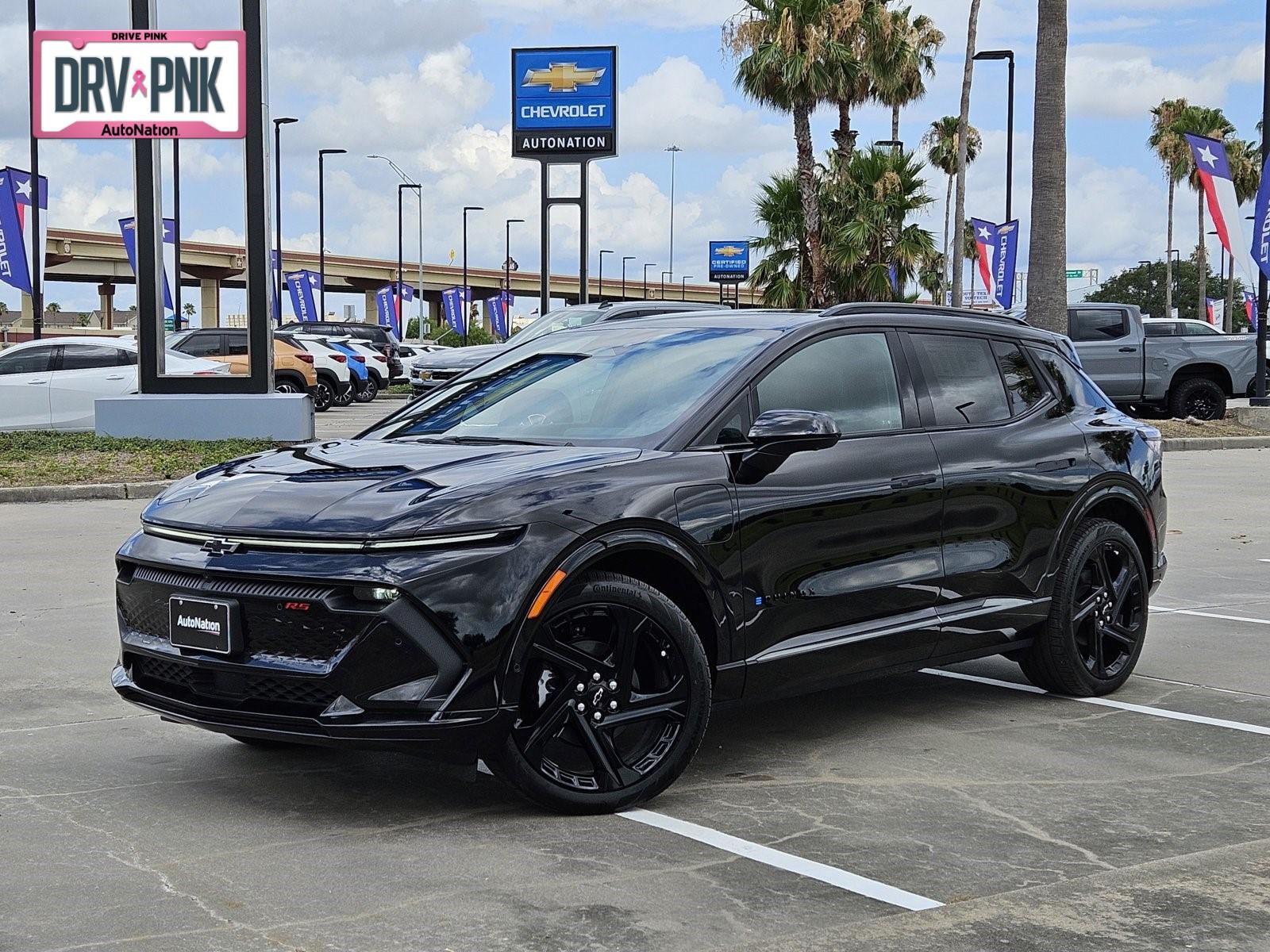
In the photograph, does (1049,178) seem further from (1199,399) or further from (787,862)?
(787,862)

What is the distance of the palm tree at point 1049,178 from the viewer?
2038 cm

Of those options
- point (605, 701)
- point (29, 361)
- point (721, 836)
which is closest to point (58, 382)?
point (29, 361)

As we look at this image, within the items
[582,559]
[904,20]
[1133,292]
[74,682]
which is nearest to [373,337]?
[904,20]

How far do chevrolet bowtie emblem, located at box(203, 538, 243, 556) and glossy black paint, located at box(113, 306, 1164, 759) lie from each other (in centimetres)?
2

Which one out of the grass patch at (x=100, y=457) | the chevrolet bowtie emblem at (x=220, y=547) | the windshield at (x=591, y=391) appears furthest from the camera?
the grass patch at (x=100, y=457)

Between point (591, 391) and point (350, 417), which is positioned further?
point (350, 417)

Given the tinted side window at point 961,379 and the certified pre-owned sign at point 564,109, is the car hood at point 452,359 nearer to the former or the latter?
the certified pre-owned sign at point 564,109

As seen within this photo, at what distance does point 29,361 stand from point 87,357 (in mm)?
753

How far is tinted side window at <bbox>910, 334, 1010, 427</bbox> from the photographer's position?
653cm

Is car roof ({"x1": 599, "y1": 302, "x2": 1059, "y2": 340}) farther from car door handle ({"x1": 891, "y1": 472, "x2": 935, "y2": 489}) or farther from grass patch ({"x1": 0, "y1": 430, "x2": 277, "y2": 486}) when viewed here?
grass patch ({"x1": 0, "y1": 430, "x2": 277, "y2": 486})

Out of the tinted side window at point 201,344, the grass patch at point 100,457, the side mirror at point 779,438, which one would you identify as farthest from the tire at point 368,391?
the side mirror at point 779,438

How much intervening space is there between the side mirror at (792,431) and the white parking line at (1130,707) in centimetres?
180

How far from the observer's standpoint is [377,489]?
5012 millimetres

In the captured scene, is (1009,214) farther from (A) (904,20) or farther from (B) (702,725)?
(B) (702,725)
